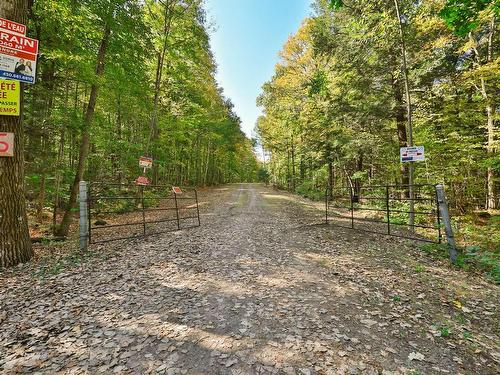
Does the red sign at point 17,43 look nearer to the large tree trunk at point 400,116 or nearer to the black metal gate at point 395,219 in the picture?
the black metal gate at point 395,219

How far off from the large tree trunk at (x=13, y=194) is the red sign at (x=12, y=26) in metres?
0.21

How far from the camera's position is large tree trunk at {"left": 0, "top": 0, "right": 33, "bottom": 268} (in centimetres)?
485

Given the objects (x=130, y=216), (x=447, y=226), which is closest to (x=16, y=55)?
(x=130, y=216)

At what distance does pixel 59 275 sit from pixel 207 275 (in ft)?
9.27

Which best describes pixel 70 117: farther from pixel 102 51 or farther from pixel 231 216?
pixel 231 216

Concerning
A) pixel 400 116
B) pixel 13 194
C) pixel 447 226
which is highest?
pixel 400 116

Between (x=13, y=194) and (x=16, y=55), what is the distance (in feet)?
8.94

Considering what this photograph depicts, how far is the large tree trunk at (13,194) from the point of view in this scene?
4852mm

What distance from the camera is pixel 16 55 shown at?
4.81 metres

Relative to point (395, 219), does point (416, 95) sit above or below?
above

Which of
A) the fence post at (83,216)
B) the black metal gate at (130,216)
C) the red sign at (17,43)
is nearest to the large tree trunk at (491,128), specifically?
the black metal gate at (130,216)

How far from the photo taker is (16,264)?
5.00 metres

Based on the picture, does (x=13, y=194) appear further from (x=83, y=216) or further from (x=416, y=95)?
(x=416, y=95)

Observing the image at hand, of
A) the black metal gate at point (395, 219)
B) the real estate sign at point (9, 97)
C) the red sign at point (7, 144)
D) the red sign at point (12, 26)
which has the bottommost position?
the black metal gate at point (395, 219)
